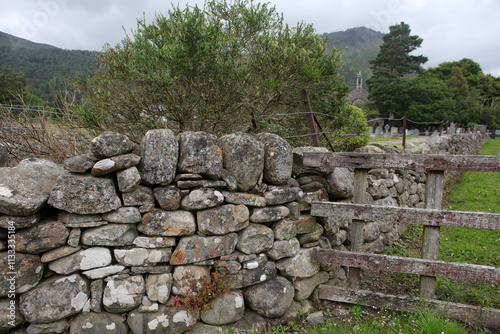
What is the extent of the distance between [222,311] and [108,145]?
2.01m

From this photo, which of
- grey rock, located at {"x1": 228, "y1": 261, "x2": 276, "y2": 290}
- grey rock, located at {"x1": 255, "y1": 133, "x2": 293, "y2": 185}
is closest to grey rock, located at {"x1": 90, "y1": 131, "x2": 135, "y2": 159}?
grey rock, located at {"x1": 255, "y1": 133, "x2": 293, "y2": 185}

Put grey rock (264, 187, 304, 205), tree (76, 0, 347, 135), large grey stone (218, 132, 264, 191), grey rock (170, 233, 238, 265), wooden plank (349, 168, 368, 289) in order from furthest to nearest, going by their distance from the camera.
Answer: tree (76, 0, 347, 135), wooden plank (349, 168, 368, 289), grey rock (264, 187, 304, 205), large grey stone (218, 132, 264, 191), grey rock (170, 233, 238, 265)

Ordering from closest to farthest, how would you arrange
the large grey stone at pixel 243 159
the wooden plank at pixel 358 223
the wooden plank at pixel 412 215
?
1. the wooden plank at pixel 412 215
2. the large grey stone at pixel 243 159
3. the wooden plank at pixel 358 223

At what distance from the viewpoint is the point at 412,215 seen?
316cm

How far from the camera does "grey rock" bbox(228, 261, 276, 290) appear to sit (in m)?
3.04

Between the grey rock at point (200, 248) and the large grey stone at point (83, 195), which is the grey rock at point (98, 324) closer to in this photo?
the grey rock at point (200, 248)

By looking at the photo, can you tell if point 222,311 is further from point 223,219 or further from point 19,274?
point 19,274

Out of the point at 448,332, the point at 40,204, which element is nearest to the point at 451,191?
the point at 448,332

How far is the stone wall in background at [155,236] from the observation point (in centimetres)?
254

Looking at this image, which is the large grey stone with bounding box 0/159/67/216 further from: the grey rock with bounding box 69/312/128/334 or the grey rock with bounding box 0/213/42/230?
the grey rock with bounding box 69/312/128/334

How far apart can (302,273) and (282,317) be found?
1.73ft

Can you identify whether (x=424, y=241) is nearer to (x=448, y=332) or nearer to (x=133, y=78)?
(x=448, y=332)

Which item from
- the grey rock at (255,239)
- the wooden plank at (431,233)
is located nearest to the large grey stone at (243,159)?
the grey rock at (255,239)

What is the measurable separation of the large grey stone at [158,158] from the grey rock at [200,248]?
0.65 m
